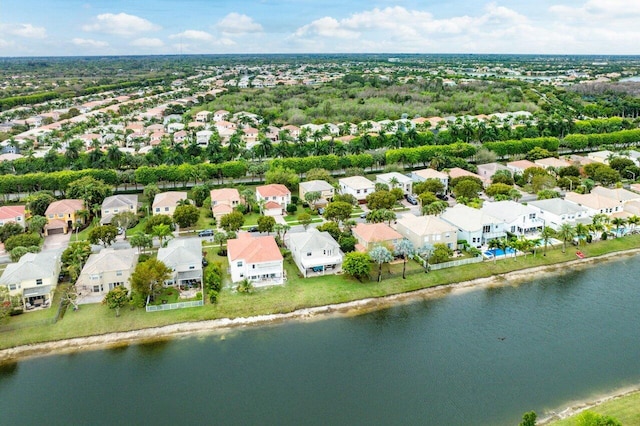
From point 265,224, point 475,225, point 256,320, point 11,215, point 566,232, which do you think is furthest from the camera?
point 11,215

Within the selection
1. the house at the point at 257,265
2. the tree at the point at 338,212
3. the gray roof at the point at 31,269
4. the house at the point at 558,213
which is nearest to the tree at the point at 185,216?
the house at the point at 257,265

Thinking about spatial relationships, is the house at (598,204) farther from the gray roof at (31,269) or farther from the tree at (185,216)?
the gray roof at (31,269)

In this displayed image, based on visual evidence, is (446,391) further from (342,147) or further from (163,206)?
(342,147)

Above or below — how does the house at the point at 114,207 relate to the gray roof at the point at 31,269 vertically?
above

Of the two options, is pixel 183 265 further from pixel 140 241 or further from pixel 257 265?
pixel 140 241

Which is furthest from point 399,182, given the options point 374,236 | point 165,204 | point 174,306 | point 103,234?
point 103,234
